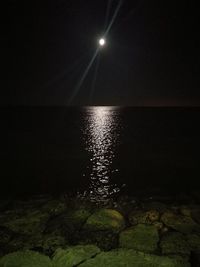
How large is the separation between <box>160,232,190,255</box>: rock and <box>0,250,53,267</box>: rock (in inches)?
152

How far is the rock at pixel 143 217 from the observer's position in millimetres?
11460

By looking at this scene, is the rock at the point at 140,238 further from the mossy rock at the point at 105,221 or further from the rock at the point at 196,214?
the rock at the point at 196,214

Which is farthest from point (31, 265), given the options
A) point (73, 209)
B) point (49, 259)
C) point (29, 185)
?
point (29, 185)

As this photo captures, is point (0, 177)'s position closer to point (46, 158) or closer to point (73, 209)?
point (46, 158)

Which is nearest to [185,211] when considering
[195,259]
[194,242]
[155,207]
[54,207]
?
[155,207]

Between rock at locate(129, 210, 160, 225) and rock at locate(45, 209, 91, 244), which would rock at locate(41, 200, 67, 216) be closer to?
rock at locate(45, 209, 91, 244)

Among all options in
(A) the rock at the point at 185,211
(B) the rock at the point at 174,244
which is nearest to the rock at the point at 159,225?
(B) the rock at the point at 174,244

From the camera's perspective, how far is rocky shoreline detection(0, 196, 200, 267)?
805 centimetres

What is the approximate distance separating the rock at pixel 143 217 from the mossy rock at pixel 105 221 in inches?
19.8

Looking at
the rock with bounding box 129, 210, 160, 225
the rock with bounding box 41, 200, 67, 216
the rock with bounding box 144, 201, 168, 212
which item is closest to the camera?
the rock with bounding box 129, 210, 160, 225

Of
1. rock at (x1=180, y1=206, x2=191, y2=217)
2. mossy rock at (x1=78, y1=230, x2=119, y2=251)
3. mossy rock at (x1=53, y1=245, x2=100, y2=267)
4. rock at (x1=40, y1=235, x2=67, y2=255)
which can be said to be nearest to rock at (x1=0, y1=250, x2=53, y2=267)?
mossy rock at (x1=53, y1=245, x2=100, y2=267)

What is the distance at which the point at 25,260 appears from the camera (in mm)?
8008

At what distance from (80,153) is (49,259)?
103ft

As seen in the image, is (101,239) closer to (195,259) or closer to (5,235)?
(195,259)
